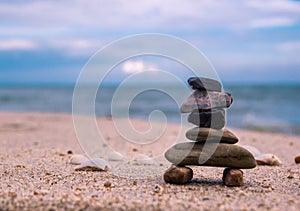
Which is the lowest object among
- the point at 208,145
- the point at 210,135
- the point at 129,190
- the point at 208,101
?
the point at 129,190

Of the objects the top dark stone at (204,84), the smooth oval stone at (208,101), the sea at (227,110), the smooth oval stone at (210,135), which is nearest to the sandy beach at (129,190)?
the smooth oval stone at (210,135)

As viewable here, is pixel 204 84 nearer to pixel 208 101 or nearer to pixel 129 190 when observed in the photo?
pixel 208 101

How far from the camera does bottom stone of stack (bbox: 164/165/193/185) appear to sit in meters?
6.09

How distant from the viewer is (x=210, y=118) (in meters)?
6.25

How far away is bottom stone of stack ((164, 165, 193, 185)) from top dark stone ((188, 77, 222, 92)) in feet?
3.97

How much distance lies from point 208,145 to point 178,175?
613 mm

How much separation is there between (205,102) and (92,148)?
19.2 feet

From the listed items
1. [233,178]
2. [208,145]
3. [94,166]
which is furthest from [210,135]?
[94,166]

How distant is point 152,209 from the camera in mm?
4812

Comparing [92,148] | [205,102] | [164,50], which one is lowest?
[92,148]

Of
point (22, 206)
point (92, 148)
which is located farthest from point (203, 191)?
point (92, 148)

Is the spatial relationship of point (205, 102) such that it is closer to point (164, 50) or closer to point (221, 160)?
point (221, 160)

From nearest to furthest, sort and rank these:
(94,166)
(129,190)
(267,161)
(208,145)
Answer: (129,190) → (208,145) → (94,166) → (267,161)

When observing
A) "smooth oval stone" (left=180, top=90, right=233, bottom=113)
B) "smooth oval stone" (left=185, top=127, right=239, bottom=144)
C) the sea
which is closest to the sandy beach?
"smooth oval stone" (left=185, top=127, right=239, bottom=144)
